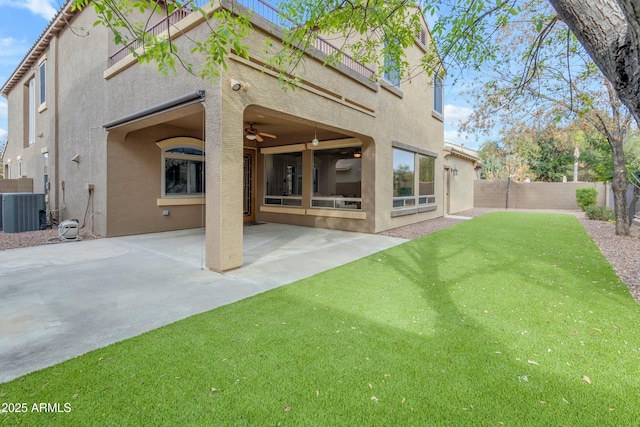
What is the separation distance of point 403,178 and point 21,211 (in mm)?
12828

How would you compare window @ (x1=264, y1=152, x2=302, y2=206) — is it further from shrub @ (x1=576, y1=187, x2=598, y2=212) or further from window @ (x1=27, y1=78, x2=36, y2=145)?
shrub @ (x1=576, y1=187, x2=598, y2=212)

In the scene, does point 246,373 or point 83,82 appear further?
point 83,82

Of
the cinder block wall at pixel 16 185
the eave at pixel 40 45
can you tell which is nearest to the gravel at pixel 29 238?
the cinder block wall at pixel 16 185

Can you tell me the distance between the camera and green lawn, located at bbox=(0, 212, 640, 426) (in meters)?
2.25

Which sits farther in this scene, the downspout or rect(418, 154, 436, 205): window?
rect(418, 154, 436, 205): window

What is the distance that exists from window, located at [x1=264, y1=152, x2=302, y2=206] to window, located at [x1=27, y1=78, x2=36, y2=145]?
11311 millimetres

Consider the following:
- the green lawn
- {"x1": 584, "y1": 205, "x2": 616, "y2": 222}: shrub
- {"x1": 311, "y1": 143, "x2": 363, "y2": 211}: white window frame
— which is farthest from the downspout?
{"x1": 584, "y1": 205, "x2": 616, "y2": 222}: shrub

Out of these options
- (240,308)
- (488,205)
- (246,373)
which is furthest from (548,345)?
(488,205)

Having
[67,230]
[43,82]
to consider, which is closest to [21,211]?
[67,230]

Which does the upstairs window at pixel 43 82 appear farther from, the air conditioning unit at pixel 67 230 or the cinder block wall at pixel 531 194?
the cinder block wall at pixel 531 194

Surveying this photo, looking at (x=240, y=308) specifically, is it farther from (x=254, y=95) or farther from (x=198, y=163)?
(x=198, y=163)

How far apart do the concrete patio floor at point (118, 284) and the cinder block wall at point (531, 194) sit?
19236 millimetres

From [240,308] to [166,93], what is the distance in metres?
5.21

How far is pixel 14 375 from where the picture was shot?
2.63m
